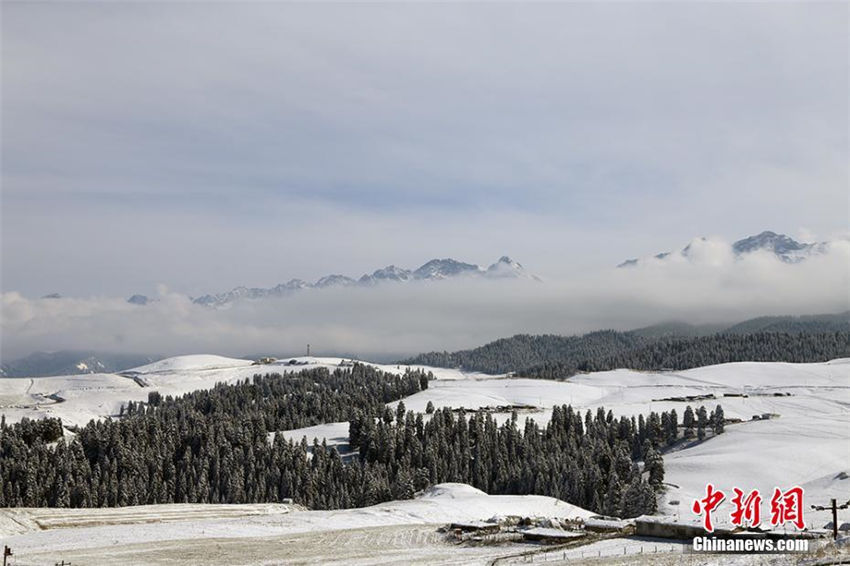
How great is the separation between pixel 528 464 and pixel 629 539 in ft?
422

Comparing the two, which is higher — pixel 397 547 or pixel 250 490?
pixel 397 547

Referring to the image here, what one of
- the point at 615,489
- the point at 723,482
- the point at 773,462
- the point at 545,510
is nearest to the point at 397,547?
the point at 545,510

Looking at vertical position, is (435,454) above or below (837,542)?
below

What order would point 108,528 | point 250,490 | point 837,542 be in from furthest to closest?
1. point 250,490
2. point 108,528
3. point 837,542

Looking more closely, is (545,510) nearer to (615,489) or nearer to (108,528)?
(615,489)

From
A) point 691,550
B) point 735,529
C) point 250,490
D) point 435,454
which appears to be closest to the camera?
point 691,550

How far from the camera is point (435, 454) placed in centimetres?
19675

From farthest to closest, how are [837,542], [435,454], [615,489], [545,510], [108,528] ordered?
1. [435,454]
2. [615,489]
3. [545,510]
4. [108,528]
5. [837,542]

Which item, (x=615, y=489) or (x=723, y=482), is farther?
(x=723, y=482)

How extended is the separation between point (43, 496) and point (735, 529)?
158807mm

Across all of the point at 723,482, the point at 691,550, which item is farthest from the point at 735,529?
the point at 723,482

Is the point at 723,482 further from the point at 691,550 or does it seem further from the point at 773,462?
the point at 691,550

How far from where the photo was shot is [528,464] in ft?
607

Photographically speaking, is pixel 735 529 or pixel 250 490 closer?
pixel 735 529
